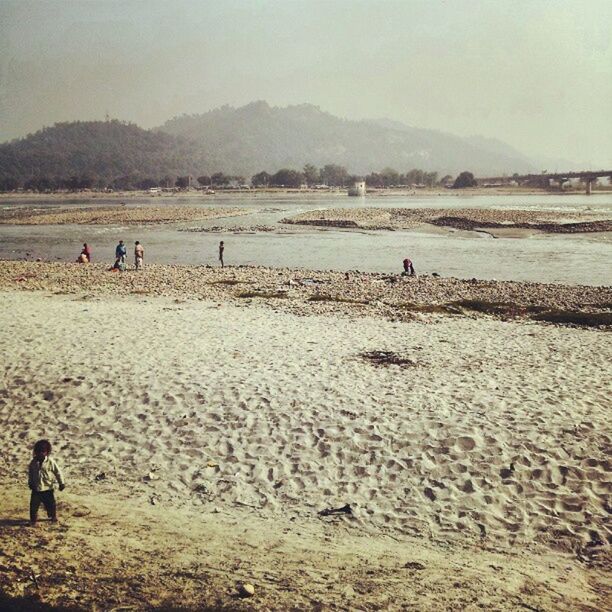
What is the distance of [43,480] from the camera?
7.50m

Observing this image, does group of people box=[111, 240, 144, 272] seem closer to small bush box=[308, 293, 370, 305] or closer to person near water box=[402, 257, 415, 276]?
small bush box=[308, 293, 370, 305]

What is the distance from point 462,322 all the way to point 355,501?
12150 millimetres

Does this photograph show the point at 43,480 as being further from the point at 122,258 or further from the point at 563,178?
the point at 563,178

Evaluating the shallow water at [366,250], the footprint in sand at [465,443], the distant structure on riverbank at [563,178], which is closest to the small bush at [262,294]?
the shallow water at [366,250]

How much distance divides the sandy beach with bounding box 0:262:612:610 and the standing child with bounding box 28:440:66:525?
0.33m

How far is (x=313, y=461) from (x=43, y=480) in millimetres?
4181

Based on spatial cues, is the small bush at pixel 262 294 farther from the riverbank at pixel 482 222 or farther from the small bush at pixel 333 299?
the riverbank at pixel 482 222

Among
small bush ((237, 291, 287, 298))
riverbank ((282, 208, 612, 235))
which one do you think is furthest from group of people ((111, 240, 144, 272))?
riverbank ((282, 208, 612, 235))

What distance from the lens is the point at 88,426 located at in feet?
34.5

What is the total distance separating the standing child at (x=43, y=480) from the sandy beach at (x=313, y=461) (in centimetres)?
33

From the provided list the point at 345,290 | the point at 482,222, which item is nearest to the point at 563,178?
the point at 482,222

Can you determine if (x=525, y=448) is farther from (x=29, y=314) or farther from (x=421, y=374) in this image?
(x=29, y=314)

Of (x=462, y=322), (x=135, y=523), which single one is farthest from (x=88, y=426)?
(x=462, y=322)

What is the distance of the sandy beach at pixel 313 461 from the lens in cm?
660
